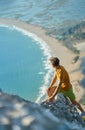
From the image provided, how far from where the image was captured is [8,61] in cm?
7656

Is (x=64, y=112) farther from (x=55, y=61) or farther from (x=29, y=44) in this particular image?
(x=29, y=44)

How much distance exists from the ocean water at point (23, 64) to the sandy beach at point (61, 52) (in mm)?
1766

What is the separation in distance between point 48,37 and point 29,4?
3507 centimetres

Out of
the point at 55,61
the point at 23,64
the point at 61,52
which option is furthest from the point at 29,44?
the point at 55,61

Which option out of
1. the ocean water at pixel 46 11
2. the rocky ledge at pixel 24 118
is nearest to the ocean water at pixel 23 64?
the ocean water at pixel 46 11

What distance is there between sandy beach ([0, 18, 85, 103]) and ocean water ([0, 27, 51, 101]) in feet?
5.79

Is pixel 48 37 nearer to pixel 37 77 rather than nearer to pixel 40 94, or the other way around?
pixel 37 77

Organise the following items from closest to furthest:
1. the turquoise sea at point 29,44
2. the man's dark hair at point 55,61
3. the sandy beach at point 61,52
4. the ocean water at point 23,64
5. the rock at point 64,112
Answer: the rock at point 64,112 < the man's dark hair at point 55,61 < the sandy beach at point 61,52 < the ocean water at point 23,64 < the turquoise sea at point 29,44

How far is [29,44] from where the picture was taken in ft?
282

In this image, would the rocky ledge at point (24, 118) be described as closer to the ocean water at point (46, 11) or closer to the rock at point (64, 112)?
the rock at point (64, 112)

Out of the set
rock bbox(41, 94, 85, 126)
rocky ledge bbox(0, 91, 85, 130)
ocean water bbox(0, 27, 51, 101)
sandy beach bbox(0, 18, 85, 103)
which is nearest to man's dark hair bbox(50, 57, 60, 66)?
rock bbox(41, 94, 85, 126)

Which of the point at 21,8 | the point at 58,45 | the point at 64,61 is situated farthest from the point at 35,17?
the point at 64,61

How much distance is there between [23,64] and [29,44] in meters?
12.7

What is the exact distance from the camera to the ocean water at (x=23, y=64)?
205 ft
